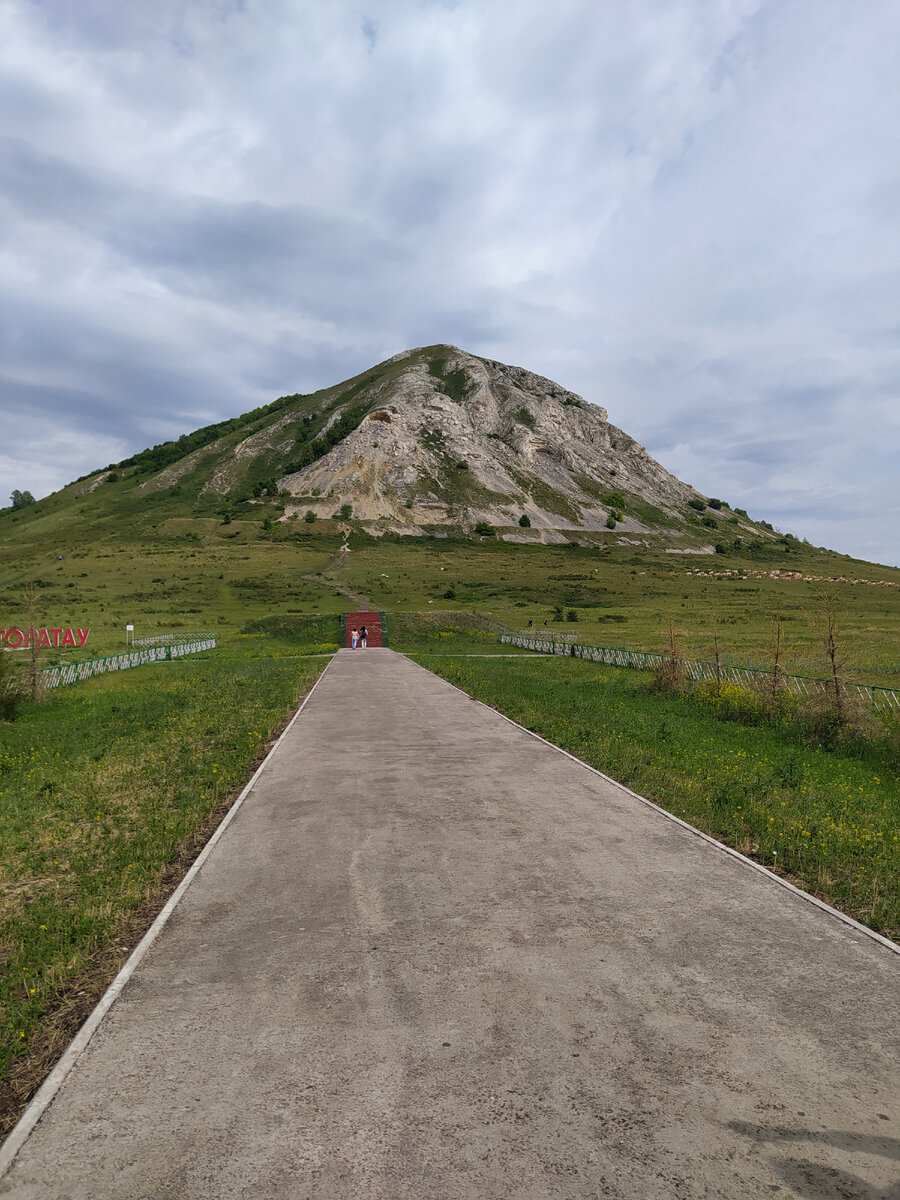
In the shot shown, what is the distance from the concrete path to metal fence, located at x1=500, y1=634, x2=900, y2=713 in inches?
488

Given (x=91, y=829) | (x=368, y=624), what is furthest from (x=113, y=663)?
(x=368, y=624)

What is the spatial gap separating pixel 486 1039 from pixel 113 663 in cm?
3460

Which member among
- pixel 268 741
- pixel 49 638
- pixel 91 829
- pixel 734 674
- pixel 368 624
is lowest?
pixel 268 741

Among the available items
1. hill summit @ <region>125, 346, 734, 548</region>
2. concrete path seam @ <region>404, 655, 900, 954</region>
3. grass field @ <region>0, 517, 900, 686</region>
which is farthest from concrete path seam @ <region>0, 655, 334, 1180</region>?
hill summit @ <region>125, 346, 734, 548</region>

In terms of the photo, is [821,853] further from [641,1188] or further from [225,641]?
[225,641]

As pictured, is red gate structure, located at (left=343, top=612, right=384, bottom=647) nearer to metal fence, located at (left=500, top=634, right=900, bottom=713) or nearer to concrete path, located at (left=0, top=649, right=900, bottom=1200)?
metal fence, located at (left=500, top=634, right=900, bottom=713)

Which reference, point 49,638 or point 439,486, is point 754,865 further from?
point 439,486

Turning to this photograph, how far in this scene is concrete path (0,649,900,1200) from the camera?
362 centimetres

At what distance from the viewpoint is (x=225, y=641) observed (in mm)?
52500

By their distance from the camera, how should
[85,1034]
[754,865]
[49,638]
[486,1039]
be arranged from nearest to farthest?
[486,1039]
[85,1034]
[754,865]
[49,638]

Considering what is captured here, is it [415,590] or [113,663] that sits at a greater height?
[415,590]

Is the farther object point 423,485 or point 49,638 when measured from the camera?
point 423,485

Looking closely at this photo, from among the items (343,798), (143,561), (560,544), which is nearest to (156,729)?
(343,798)

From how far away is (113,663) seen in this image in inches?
1345
